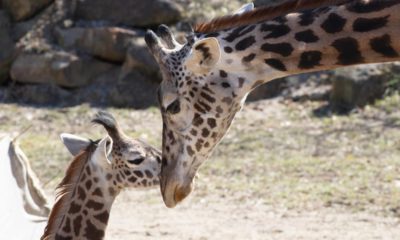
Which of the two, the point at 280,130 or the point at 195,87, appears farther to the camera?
the point at 280,130

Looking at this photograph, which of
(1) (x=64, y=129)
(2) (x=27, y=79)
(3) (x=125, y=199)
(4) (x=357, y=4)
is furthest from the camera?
(2) (x=27, y=79)

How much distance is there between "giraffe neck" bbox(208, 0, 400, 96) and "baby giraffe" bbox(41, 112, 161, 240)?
5.31 ft

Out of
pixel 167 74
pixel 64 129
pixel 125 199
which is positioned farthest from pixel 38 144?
pixel 167 74

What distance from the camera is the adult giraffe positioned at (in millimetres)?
4707

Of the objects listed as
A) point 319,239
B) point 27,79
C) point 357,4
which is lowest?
point 27,79

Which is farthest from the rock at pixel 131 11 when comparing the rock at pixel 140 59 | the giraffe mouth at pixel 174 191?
the giraffe mouth at pixel 174 191

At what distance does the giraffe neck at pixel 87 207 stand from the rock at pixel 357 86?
21.8 ft

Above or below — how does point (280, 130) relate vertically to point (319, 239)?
below

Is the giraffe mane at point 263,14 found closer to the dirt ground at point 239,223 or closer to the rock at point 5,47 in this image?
the dirt ground at point 239,223

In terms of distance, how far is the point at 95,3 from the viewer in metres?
14.9

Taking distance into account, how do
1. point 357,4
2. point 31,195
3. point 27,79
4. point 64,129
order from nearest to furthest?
point 357,4 → point 31,195 → point 64,129 → point 27,79

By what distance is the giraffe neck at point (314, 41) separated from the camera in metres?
4.70

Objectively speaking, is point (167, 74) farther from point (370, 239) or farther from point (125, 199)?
point (125, 199)

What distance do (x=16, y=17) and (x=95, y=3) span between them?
1.18m
